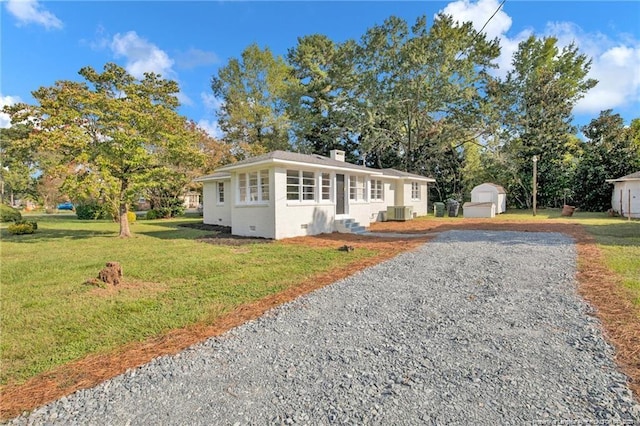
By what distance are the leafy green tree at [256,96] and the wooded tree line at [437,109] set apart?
94mm

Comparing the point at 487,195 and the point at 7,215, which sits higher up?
the point at 487,195

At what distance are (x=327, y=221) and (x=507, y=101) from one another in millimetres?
22203

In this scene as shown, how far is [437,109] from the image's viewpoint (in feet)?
85.4

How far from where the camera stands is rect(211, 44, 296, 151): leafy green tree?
95.2 ft

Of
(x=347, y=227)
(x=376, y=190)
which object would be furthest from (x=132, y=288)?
(x=376, y=190)

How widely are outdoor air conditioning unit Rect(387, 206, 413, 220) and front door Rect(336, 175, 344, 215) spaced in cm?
548

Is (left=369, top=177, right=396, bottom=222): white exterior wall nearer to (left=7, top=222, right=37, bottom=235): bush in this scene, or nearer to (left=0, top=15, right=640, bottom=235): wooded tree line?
(left=0, top=15, right=640, bottom=235): wooded tree line

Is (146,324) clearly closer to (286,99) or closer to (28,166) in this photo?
(286,99)

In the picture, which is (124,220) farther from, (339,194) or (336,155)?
(336,155)

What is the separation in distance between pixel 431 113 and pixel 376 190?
1303 centimetres

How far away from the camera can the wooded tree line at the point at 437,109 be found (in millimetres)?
24359

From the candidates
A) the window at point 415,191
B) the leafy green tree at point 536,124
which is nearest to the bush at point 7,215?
the window at point 415,191

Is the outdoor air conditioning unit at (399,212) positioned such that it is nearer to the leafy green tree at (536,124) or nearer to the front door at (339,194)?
the front door at (339,194)

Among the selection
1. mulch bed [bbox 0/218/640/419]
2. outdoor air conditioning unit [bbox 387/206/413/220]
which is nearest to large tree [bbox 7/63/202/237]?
mulch bed [bbox 0/218/640/419]
